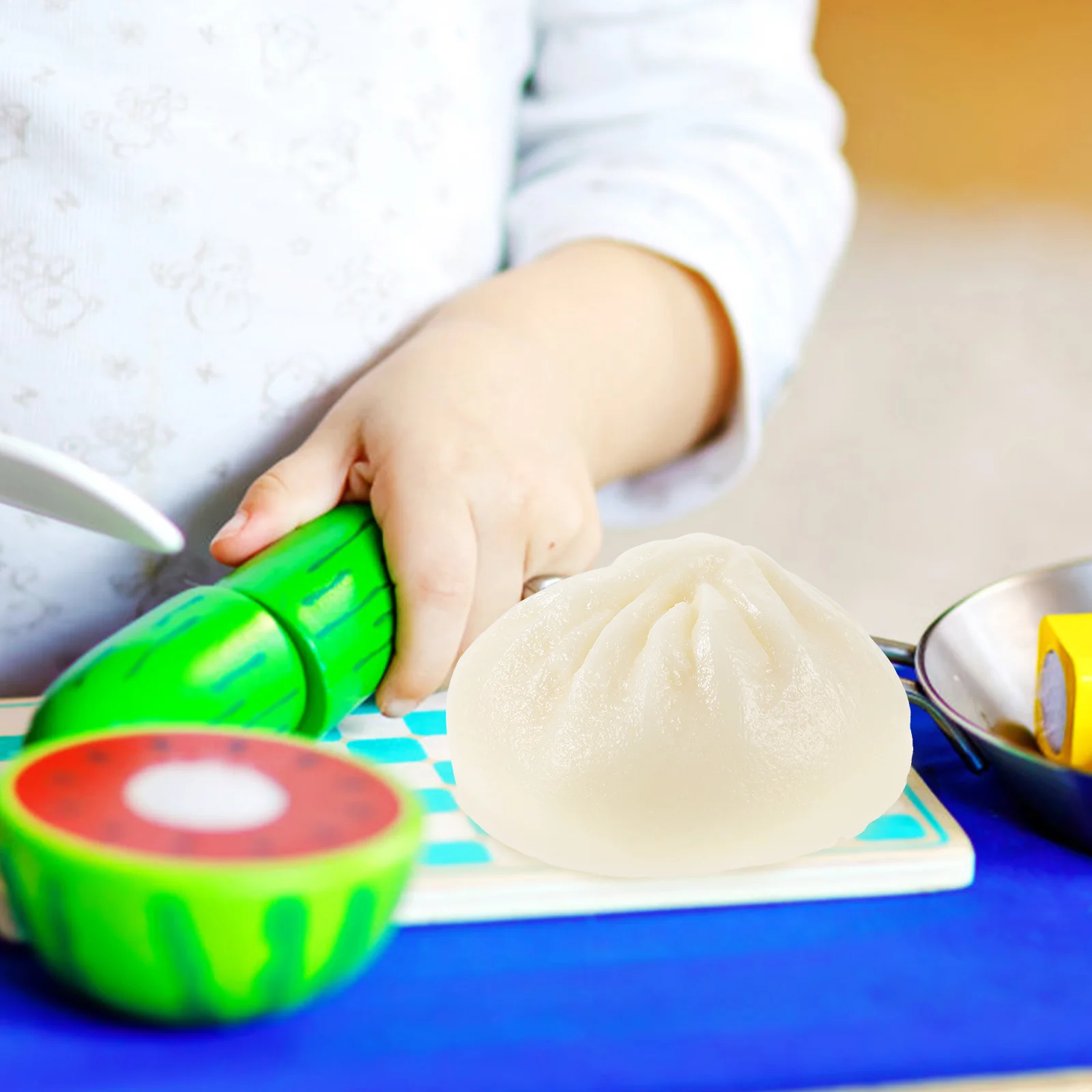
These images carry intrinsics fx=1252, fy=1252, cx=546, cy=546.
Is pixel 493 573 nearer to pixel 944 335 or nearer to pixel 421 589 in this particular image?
pixel 421 589

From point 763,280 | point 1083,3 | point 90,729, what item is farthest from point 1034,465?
point 90,729

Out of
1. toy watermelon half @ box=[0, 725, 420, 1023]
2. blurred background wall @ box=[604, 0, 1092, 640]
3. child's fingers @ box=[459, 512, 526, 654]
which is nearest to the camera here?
toy watermelon half @ box=[0, 725, 420, 1023]

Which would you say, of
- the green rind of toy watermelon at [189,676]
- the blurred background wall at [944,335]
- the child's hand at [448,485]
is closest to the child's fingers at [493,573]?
the child's hand at [448,485]

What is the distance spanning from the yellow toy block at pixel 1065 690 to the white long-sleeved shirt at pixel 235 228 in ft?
0.92

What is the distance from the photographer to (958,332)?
1.58 metres

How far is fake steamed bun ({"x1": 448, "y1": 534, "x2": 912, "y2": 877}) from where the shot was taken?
0.97ft

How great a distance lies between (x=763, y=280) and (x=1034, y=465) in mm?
1055

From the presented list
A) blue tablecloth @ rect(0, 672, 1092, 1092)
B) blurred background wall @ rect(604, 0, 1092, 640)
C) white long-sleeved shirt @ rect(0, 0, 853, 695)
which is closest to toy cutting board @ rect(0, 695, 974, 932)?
blue tablecloth @ rect(0, 672, 1092, 1092)

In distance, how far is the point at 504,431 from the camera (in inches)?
17.8

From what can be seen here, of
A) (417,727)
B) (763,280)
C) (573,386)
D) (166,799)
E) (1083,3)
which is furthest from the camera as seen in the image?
(1083,3)

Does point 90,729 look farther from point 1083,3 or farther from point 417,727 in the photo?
point 1083,3

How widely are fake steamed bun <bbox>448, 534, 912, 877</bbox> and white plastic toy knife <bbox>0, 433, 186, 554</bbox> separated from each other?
0.10m

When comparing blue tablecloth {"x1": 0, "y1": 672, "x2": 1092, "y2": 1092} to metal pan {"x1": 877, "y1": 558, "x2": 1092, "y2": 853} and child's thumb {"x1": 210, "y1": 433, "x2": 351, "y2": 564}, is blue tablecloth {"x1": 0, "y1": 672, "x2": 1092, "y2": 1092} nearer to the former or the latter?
metal pan {"x1": 877, "y1": 558, "x2": 1092, "y2": 853}

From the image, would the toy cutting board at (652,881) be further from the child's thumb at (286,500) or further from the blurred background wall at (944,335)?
the blurred background wall at (944,335)
